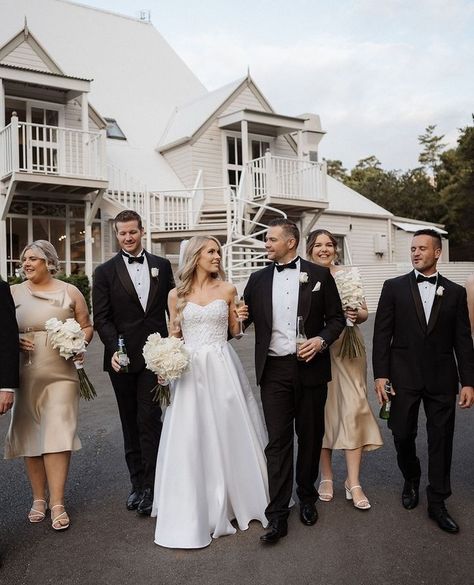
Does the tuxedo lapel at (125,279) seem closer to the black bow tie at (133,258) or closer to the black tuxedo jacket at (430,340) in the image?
the black bow tie at (133,258)

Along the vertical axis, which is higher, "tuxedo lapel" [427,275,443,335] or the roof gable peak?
the roof gable peak

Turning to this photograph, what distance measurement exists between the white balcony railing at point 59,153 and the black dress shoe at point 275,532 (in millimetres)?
14128

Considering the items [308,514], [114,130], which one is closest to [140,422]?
[308,514]

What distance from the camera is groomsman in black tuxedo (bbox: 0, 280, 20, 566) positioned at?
165 inches

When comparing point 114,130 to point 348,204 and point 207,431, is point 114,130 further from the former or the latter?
point 207,431

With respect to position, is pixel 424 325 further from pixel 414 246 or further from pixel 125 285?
pixel 125 285

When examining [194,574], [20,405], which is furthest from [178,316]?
[194,574]

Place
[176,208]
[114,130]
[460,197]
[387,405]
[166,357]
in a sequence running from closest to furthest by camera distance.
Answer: [166,357] < [387,405] < [176,208] < [114,130] < [460,197]

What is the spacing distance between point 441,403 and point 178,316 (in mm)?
2010

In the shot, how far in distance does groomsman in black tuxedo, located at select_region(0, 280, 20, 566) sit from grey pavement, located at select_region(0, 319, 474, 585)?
1.04 meters

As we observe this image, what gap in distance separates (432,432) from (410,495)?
1.97ft

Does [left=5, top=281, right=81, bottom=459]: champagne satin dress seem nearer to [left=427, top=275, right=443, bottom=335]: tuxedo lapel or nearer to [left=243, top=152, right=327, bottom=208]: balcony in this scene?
[left=427, top=275, right=443, bottom=335]: tuxedo lapel

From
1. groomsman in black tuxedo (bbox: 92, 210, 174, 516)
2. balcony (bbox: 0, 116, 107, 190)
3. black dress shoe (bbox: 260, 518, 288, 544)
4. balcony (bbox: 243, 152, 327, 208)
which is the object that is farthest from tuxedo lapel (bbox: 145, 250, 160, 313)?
balcony (bbox: 243, 152, 327, 208)

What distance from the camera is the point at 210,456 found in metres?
4.53
